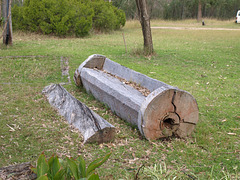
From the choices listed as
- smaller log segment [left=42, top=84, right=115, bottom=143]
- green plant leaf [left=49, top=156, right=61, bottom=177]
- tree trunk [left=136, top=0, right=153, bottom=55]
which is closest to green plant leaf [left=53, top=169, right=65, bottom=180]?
green plant leaf [left=49, top=156, right=61, bottom=177]

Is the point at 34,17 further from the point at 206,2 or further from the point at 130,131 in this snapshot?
the point at 206,2

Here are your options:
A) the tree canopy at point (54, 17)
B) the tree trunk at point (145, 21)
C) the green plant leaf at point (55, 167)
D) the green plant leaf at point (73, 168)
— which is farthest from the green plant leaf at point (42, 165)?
the tree canopy at point (54, 17)

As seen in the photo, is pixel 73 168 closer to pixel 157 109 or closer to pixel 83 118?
pixel 157 109

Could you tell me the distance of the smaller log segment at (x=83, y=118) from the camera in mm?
3570

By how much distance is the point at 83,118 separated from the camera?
3.96 m

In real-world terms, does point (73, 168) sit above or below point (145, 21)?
below

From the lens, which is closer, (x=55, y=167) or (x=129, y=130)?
(x=55, y=167)

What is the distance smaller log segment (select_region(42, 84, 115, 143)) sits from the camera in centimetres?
357

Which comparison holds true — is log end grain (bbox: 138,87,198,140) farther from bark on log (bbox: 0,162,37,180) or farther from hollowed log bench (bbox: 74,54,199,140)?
bark on log (bbox: 0,162,37,180)

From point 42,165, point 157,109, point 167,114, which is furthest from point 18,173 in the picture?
point 167,114

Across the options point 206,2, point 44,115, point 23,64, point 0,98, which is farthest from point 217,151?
point 206,2

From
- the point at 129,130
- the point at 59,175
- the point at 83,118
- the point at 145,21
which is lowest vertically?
the point at 129,130

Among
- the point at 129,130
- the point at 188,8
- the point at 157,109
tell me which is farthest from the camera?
the point at 188,8

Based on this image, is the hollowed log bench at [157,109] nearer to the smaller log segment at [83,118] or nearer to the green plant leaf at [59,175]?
the smaller log segment at [83,118]
